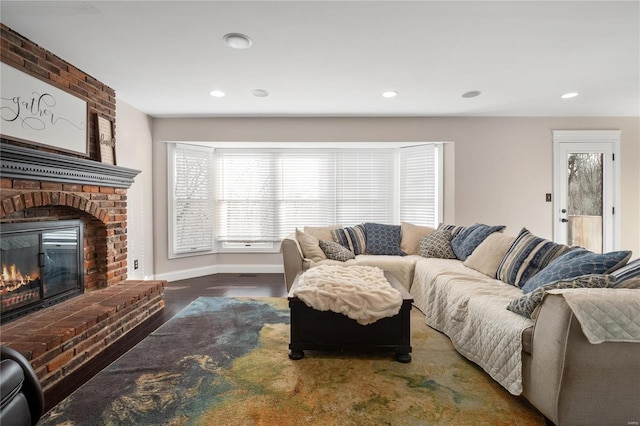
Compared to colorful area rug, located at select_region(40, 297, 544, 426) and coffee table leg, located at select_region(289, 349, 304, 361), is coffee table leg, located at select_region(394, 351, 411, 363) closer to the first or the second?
colorful area rug, located at select_region(40, 297, 544, 426)

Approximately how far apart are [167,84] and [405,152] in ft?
11.1

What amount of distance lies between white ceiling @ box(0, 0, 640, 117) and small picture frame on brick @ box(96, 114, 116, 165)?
412mm

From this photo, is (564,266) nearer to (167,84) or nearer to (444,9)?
(444,9)

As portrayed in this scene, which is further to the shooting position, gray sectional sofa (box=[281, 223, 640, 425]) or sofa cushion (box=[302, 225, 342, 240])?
sofa cushion (box=[302, 225, 342, 240])

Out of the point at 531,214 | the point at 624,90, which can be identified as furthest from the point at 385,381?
the point at 624,90

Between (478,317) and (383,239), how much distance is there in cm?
204

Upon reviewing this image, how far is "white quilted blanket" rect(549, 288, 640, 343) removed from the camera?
4.23ft

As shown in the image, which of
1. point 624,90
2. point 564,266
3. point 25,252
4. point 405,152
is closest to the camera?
point 564,266

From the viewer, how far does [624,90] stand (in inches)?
128

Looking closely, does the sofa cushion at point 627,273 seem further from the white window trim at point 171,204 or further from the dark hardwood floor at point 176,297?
the white window trim at point 171,204

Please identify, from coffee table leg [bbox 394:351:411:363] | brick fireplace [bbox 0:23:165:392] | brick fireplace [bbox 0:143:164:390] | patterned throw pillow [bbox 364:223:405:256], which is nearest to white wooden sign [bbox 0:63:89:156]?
brick fireplace [bbox 0:23:165:392]

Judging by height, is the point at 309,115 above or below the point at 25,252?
above

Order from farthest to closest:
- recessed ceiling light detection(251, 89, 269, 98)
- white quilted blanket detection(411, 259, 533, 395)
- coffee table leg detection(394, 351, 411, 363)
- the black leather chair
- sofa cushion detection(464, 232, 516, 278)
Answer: recessed ceiling light detection(251, 89, 269, 98), sofa cushion detection(464, 232, 516, 278), coffee table leg detection(394, 351, 411, 363), white quilted blanket detection(411, 259, 533, 395), the black leather chair

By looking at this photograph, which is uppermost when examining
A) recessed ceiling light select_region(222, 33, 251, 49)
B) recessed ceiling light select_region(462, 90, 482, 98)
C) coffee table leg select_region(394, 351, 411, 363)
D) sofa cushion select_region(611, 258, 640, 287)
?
recessed ceiling light select_region(462, 90, 482, 98)
